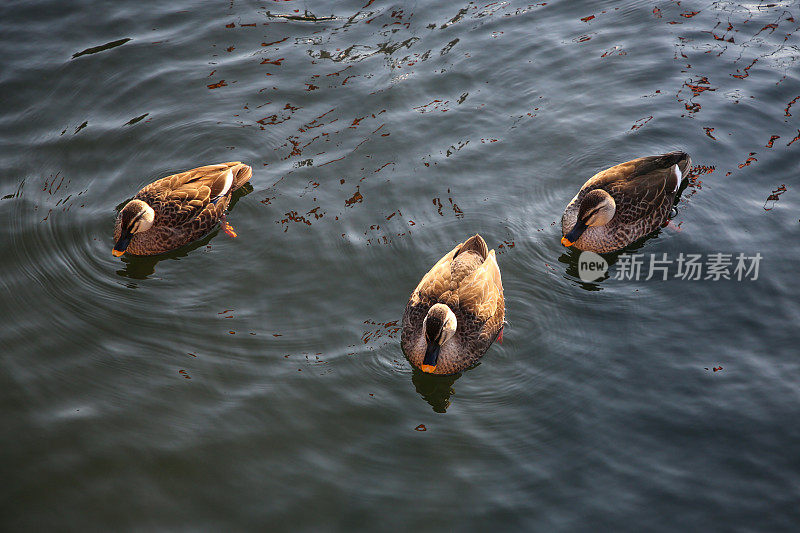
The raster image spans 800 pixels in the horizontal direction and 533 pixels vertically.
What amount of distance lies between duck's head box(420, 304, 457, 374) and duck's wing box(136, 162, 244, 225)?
3.61m

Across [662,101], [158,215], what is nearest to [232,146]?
[158,215]

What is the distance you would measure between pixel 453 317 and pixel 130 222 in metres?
4.24

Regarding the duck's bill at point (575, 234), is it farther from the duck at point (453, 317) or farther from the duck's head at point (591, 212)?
the duck at point (453, 317)

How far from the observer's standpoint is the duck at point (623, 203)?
8.15m

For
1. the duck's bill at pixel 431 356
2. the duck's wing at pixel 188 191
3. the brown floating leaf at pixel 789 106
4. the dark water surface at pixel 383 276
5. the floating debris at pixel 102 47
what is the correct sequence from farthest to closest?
the floating debris at pixel 102 47 → the brown floating leaf at pixel 789 106 → the duck's wing at pixel 188 191 → the duck's bill at pixel 431 356 → the dark water surface at pixel 383 276

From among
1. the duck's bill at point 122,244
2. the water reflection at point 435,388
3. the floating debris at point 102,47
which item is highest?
the floating debris at point 102,47

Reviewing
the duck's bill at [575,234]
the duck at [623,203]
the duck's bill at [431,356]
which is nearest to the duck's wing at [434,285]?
the duck's bill at [431,356]

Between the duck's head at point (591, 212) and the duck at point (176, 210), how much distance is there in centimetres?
451

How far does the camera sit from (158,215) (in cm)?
828

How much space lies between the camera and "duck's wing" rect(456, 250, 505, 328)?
703 centimetres

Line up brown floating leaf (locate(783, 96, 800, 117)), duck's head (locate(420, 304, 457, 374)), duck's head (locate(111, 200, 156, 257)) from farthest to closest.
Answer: brown floating leaf (locate(783, 96, 800, 117)) → duck's head (locate(111, 200, 156, 257)) → duck's head (locate(420, 304, 457, 374))

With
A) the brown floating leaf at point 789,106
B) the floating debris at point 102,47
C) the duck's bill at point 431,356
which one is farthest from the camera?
the floating debris at point 102,47

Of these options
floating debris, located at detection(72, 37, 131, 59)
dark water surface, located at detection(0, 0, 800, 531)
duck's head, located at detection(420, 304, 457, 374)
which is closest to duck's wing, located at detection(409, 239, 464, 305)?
duck's head, located at detection(420, 304, 457, 374)

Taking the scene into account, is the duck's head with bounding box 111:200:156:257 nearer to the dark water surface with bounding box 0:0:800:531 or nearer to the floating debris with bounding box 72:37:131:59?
the dark water surface with bounding box 0:0:800:531
